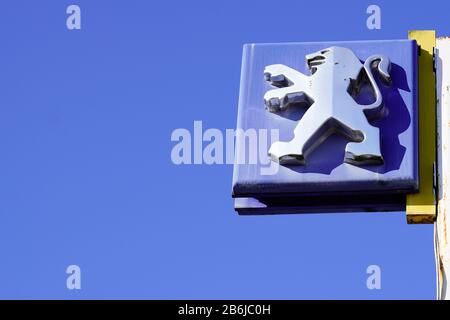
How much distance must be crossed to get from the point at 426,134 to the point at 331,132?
105 cm

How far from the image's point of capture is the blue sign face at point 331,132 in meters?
20.4

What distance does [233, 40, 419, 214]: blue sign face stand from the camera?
20375mm

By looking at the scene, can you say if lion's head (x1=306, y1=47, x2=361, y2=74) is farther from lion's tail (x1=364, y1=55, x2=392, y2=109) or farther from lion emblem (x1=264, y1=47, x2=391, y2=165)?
lion's tail (x1=364, y1=55, x2=392, y2=109)

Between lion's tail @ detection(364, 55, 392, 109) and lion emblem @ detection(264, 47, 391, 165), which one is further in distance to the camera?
lion's tail @ detection(364, 55, 392, 109)

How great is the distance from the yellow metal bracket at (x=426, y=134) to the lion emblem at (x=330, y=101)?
456 mm

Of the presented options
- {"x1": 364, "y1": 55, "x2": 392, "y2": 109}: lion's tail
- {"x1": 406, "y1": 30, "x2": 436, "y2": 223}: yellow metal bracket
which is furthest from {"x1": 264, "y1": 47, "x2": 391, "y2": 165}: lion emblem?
{"x1": 406, "y1": 30, "x2": 436, "y2": 223}: yellow metal bracket

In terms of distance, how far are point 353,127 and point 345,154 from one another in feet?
1.02

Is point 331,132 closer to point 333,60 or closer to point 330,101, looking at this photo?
point 330,101

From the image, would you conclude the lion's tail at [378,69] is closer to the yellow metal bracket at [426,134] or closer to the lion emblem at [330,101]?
the lion emblem at [330,101]

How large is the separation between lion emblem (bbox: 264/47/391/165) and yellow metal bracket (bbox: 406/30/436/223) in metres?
0.46

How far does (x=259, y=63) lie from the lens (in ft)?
71.4
